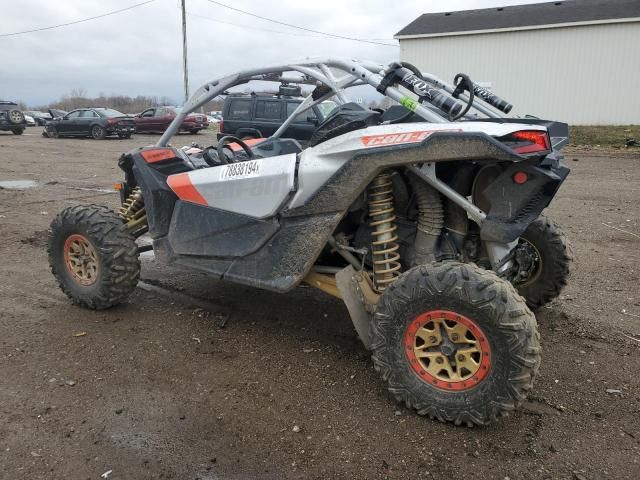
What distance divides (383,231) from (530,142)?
97 cm

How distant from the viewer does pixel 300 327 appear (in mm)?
4297

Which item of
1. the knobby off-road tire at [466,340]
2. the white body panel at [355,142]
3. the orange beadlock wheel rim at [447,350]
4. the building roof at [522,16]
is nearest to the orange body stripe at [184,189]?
the white body panel at [355,142]

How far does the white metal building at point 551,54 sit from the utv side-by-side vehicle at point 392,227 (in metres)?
23.4

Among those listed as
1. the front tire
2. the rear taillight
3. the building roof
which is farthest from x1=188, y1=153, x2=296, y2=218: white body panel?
the building roof

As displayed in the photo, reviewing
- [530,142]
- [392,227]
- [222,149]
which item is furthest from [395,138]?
[222,149]

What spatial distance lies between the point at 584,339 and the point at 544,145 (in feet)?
6.15

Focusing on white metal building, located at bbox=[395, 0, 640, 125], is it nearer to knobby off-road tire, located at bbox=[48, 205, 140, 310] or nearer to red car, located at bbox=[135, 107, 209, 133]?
red car, located at bbox=[135, 107, 209, 133]

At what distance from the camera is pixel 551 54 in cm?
2567

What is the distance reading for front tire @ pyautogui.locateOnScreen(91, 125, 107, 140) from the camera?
25.4 metres

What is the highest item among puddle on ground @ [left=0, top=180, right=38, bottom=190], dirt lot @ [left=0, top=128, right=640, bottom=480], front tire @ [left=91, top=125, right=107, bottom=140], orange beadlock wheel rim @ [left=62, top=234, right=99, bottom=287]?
front tire @ [left=91, top=125, right=107, bottom=140]

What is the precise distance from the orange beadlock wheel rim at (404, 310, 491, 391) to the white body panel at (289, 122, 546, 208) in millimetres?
972

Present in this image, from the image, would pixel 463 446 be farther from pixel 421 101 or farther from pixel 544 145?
pixel 421 101

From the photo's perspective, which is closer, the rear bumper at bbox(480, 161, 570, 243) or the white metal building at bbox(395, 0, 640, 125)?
the rear bumper at bbox(480, 161, 570, 243)

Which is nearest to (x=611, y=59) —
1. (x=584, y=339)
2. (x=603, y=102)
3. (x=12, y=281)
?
(x=603, y=102)
